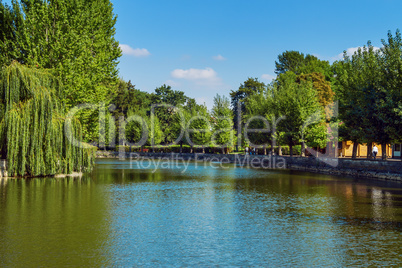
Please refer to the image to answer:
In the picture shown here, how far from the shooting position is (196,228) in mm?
12602

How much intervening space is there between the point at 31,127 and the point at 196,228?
1761 centimetres

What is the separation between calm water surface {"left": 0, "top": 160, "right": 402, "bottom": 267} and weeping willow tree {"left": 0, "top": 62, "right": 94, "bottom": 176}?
14.4ft

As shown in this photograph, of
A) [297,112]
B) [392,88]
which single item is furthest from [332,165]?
[297,112]

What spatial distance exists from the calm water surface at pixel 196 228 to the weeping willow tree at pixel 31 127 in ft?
14.4

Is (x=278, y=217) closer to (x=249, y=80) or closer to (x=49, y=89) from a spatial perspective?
(x=49, y=89)

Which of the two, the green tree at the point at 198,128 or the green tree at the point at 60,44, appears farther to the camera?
the green tree at the point at 198,128

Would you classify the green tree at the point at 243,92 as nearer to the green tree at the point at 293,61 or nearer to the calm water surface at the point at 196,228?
the green tree at the point at 293,61

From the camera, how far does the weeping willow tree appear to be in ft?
83.3

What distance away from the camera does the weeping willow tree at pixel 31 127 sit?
999 inches

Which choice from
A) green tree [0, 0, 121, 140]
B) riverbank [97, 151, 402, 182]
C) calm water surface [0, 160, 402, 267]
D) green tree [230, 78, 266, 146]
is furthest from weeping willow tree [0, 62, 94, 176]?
green tree [230, 78, 266, 146]

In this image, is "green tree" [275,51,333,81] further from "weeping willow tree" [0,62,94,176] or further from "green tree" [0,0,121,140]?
"weeping willow tree" [0,62,94,176]

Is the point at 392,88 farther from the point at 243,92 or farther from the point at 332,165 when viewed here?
A: the point at 243,92

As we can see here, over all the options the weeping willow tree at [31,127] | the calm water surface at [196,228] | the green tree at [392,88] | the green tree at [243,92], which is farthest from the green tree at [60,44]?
the green tree at [243,92]

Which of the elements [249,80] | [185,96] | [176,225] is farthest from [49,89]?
[185,96]
